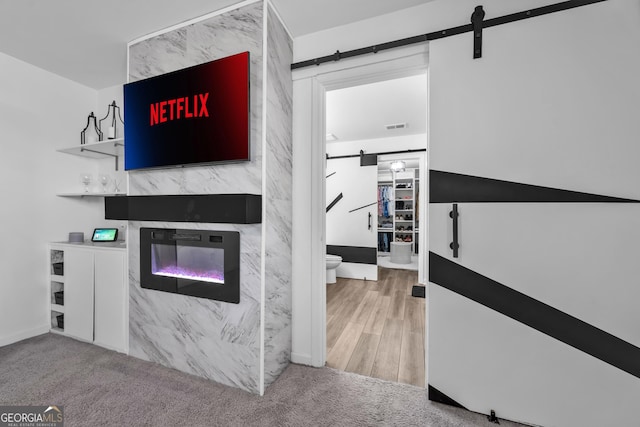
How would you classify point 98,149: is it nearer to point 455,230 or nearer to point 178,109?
point 178,109

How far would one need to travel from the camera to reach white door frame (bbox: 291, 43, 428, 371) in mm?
2135

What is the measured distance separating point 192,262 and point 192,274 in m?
0.09

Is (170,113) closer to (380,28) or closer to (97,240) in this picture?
(380,28)

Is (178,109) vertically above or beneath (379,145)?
beneath

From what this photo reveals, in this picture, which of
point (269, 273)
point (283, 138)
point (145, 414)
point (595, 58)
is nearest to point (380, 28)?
point (283, 138)

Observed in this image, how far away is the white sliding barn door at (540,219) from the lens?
1.41 metres

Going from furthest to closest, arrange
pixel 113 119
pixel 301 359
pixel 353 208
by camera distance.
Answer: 1. pixel 353 208
2. pixel 113 119
3. pixel 301 359

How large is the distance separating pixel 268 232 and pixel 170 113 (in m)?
1.19

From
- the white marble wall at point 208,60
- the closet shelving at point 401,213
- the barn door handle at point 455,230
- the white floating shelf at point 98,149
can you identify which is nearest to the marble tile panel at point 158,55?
the white marble wall at point 208,60

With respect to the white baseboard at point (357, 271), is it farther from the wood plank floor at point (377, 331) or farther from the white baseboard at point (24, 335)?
the white baseboard at point (24, 335)

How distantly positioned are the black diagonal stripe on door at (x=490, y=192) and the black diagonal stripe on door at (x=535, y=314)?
0.41 m

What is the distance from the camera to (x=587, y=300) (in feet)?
4.79

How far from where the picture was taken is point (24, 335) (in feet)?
8.32

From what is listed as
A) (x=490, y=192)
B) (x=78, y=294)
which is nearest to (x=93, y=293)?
(x=78, y=294)
